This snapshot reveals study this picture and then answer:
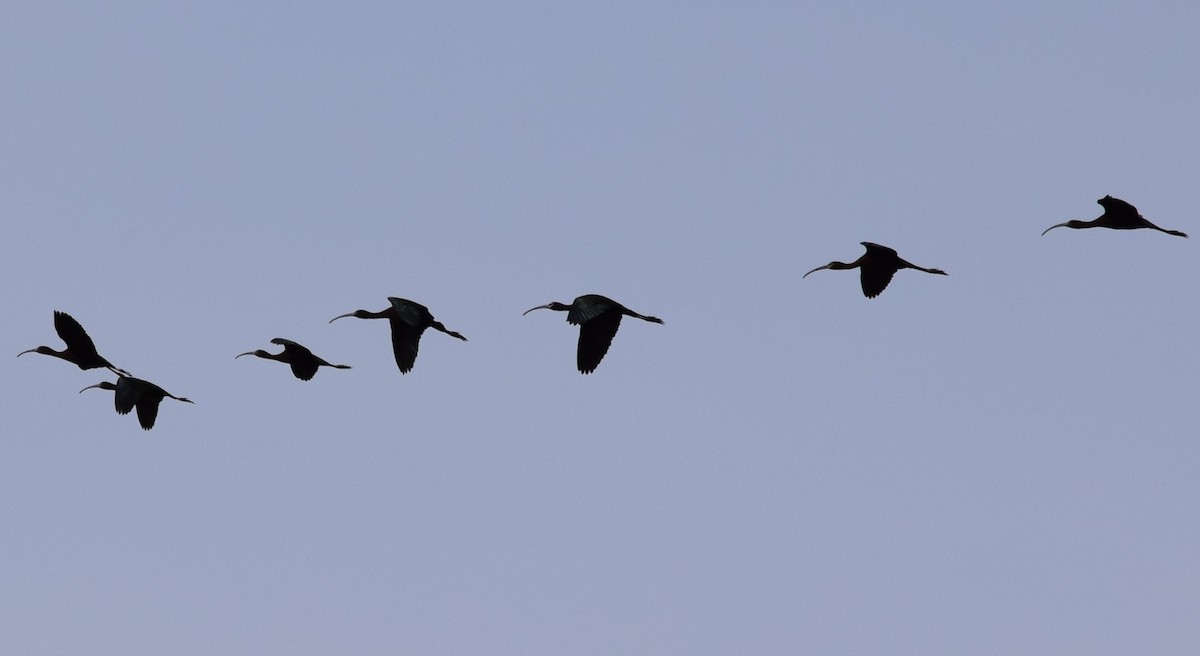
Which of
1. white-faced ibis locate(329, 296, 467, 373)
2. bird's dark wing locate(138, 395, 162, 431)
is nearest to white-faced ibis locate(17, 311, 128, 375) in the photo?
bird's dark wing locate(138, 395, 162, 431)

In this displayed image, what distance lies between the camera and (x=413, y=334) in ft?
117

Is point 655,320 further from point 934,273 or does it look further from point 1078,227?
point 1078,227

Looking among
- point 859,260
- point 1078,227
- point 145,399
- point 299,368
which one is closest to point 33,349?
point 145,399

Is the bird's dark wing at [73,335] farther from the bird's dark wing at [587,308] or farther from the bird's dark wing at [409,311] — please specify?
the bird's dark wing at [587,308]

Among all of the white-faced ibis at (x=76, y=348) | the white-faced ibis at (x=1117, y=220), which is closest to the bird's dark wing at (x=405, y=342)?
the white-faced ibis at (x=76, y=348)

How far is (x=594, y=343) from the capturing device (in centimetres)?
3306

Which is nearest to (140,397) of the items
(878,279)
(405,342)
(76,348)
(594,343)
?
(76,348)

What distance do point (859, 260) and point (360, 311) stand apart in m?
10.1

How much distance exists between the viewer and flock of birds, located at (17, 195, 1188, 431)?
3288 centimetres

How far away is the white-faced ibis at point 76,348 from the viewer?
34375mm

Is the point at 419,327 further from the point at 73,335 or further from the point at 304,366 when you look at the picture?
the point at 73,335

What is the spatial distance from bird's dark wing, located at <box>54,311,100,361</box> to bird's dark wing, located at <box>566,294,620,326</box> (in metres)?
9.67

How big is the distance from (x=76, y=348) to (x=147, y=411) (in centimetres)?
342

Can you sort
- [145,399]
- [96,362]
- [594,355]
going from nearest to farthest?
1. [594,355]
2. [96,362]
3. [145,399]
